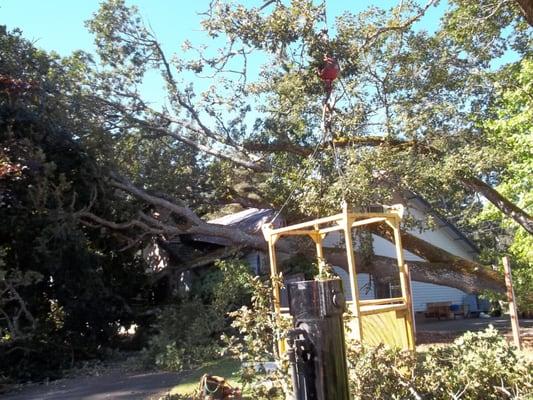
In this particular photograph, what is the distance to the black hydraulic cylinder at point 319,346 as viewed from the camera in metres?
2.79

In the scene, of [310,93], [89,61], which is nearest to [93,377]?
[310,93]

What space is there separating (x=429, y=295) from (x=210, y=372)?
59.8 ft

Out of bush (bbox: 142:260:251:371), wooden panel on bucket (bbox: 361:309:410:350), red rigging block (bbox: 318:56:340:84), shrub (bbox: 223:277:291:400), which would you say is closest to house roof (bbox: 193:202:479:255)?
bush (bbox: 142:260:251:371)

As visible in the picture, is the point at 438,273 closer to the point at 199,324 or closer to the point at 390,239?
the point at 390,239

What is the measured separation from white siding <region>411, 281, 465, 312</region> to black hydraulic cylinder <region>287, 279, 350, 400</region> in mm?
23619

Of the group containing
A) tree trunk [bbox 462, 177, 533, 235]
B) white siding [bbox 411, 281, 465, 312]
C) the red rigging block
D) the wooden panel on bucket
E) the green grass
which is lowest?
the green grass

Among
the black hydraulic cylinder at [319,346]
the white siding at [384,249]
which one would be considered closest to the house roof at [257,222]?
the white siding at [384,249]

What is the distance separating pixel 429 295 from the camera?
26.6 meters

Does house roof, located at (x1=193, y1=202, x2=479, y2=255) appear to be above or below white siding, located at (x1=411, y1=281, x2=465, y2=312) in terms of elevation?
above

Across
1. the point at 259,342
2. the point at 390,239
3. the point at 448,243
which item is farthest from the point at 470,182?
the point at 448,243

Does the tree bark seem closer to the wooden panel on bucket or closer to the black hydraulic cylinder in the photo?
the wooden panel on bucket

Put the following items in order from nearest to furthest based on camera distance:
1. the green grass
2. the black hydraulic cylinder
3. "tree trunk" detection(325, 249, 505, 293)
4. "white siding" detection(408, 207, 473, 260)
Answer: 1. the black hydraulic cylinder
2. the green grass
3. "tree trunk" detection(325, 249, 505, 293)
4. "white siding" detection(408, 207, 473, 260)

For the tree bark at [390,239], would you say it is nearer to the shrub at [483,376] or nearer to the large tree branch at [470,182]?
the large tree branch at [470,182]

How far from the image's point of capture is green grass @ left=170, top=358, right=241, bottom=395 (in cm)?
913
